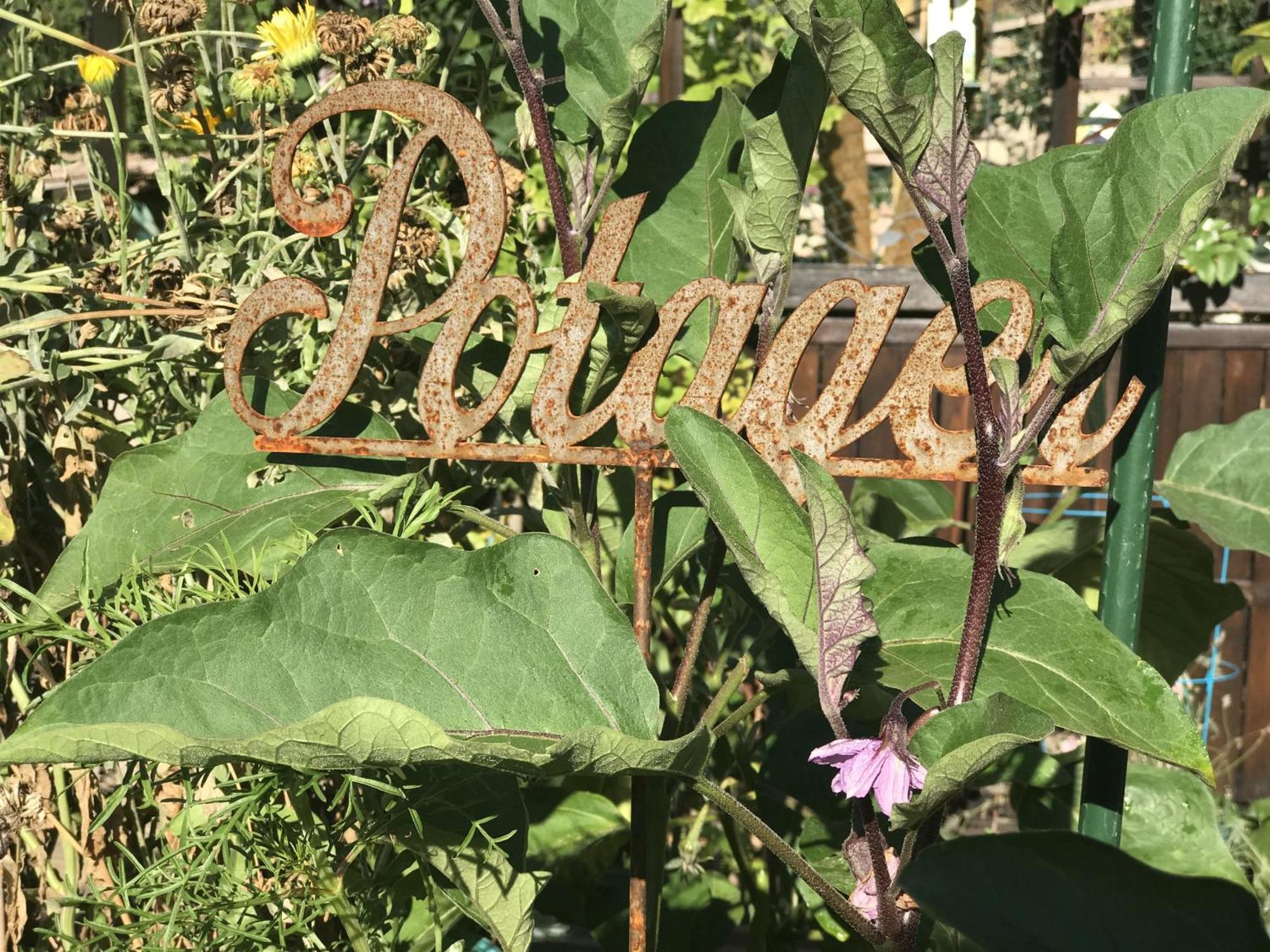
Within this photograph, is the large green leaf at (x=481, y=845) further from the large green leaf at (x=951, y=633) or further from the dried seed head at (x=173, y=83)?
the dried seed head at (x=173, y=83)

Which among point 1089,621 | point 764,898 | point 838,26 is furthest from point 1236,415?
point 838,26

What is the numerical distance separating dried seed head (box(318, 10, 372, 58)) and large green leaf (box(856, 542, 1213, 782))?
59 centimetres

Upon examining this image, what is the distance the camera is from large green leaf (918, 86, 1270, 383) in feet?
2.05

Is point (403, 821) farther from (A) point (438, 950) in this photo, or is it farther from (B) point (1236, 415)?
(B) point (1236, 415)

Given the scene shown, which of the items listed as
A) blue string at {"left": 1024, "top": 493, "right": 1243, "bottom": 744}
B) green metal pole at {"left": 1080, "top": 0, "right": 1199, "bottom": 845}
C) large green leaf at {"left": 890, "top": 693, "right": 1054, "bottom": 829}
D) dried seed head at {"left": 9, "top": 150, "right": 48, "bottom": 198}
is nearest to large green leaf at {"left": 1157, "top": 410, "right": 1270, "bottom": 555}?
green metal pole at {"left": 1080, "top": 0, "right": 1199, "bottom": 845}

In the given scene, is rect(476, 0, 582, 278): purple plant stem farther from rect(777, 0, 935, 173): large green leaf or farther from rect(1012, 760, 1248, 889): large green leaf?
rect(1012, 760, 1248, 889): large green leaf

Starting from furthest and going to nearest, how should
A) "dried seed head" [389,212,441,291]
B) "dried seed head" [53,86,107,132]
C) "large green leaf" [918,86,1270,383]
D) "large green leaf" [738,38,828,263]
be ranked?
1. "dried seed head" [53,86,107,132]
2. "dried seed head" [389,212,441,291]
3. "large green leaf" [738,38,828,263]
4. "large green leaf" [918,86,1270,383]

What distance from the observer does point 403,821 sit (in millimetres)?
797

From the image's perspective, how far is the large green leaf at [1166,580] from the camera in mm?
1094

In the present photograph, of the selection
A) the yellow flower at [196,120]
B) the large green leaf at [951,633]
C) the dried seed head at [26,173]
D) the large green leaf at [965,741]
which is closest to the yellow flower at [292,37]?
the yellow flower at [196,120]

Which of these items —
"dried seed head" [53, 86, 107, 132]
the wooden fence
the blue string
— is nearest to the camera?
"dried seed head" [53, 86, 107, 132]

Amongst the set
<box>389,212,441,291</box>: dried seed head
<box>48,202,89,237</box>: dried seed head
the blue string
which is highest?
<box>48,202,89,237</box>: dried seed head

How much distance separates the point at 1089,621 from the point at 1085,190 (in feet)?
0.82

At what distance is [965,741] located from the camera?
599 millimetres
